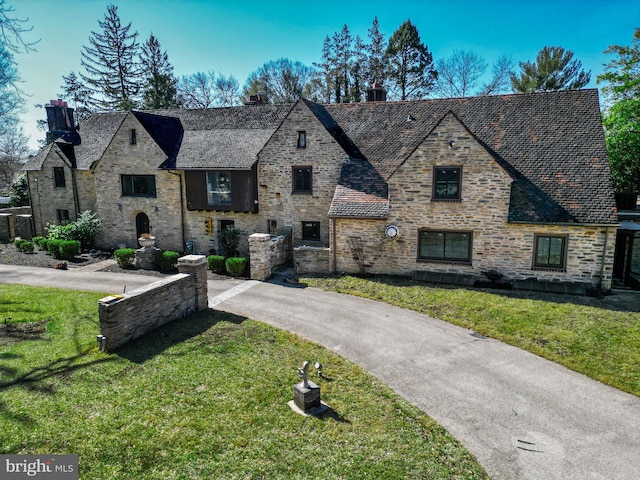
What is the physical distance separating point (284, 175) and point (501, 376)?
15.0 meters

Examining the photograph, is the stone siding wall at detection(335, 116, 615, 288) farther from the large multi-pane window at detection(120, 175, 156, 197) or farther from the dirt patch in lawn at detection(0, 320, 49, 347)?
the large multi-pane window at detection(120, 175, 156, 197)

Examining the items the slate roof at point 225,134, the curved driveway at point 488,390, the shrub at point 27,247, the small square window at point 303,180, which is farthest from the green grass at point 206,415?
the shrub at point 27,247

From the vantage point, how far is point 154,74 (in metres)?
47.5

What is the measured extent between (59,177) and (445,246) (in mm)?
26237

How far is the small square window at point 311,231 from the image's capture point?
21938 mm

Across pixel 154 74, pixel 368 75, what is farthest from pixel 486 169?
pixel 154 74

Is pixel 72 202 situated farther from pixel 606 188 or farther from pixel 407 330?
pixel 606 188

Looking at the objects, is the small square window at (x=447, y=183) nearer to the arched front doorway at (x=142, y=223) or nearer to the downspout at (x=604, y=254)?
the downspout at (x=604, y=254)

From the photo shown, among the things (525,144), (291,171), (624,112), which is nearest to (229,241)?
(291,171)

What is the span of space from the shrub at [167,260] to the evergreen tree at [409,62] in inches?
1245

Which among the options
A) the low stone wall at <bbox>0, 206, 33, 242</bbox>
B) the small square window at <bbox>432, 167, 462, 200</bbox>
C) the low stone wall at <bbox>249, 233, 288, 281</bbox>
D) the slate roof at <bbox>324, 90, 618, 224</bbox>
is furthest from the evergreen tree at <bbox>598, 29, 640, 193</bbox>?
the low stone wall at <bbox>0, 206, 33, 242</bbox>

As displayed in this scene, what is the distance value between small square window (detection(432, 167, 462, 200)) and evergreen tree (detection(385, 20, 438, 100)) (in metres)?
28.4

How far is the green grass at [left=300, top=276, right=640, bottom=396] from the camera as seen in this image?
35.0 feet

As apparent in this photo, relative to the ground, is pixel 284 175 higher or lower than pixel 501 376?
higher
